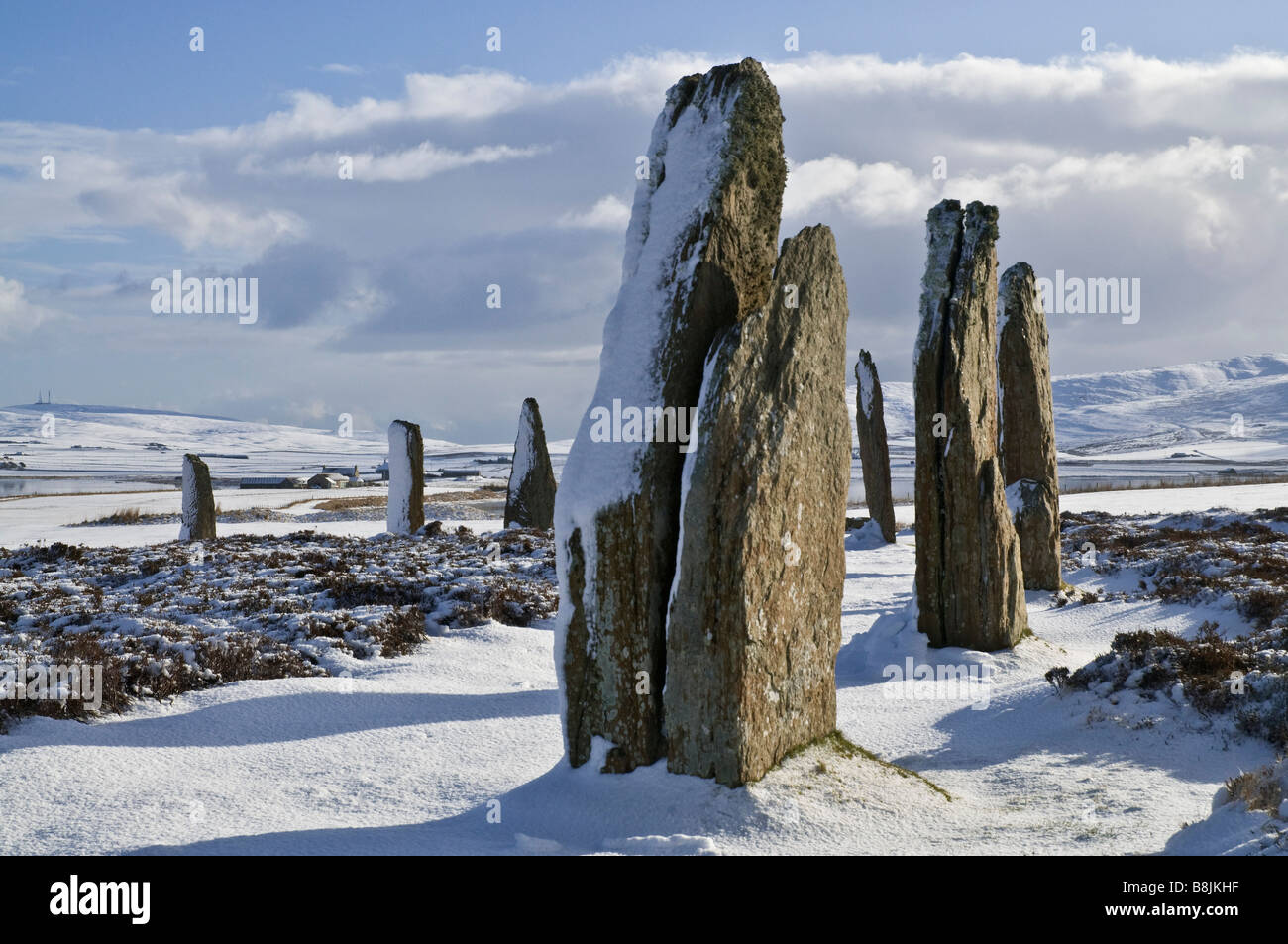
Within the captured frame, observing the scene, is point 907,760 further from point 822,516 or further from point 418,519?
point 418,519

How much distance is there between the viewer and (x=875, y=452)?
22031mm

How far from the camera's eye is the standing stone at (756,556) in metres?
5.72

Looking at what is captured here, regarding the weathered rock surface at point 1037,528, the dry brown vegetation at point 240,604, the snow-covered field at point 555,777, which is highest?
the weathered rock surface at point 1037,528

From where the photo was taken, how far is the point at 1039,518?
14.2 metres

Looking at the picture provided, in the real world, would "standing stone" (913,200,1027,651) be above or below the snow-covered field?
above

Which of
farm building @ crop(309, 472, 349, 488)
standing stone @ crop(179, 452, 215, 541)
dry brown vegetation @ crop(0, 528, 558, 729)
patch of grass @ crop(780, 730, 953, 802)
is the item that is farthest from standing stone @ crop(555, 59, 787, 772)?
farm building @ crop(309, 472, 349, 488)

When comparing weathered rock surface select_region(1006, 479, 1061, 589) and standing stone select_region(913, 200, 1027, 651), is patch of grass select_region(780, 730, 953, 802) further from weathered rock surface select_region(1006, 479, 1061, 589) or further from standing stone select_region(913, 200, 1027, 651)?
weathered rock surface select_region(1006, 479, 1061, 589)

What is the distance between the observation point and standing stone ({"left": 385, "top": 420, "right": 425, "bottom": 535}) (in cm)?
2236

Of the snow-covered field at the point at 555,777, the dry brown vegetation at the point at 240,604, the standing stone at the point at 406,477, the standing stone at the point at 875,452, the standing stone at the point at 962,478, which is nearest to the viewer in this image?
the snow-covered field at the point at 555,777

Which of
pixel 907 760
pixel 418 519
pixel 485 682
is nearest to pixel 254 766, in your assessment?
pixel 485 682

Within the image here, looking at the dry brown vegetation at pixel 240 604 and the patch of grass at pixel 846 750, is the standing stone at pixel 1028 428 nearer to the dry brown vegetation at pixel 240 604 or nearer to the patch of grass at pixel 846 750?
the dry brown vegetation at pixel 240 604

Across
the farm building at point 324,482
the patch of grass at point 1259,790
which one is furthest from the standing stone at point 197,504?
the farm building at point 324,482

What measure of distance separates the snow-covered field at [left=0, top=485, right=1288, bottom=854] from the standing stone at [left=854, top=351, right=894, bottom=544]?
433 inches

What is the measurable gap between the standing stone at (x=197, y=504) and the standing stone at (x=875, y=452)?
1427 centimetres
